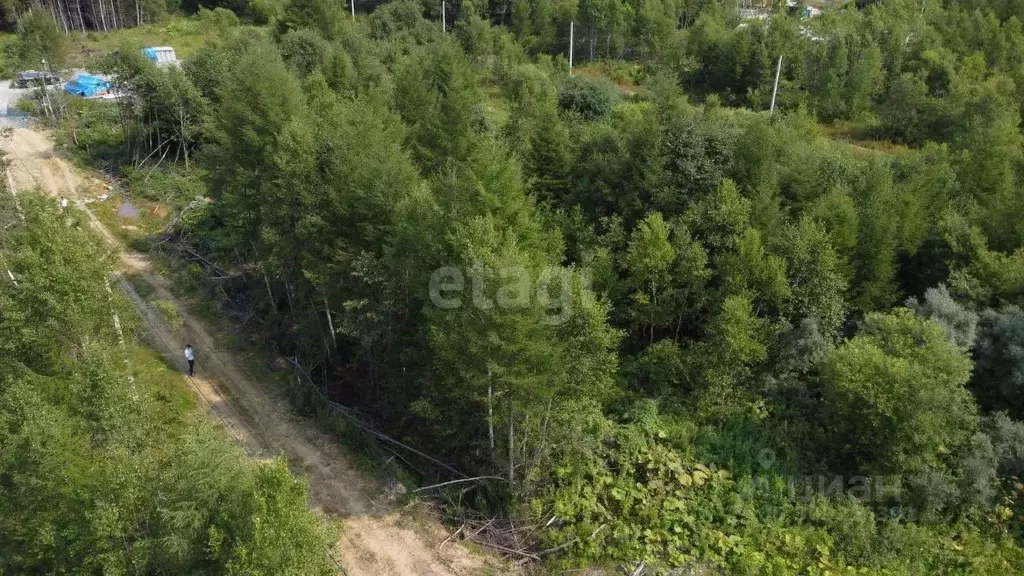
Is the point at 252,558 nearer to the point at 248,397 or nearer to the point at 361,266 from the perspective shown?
the point at 361,266

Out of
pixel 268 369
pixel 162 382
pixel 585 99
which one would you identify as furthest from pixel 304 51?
pixel 162 382

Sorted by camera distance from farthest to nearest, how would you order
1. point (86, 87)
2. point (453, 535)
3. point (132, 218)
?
1. point (86, 87)
2. point (132, 218)
3. point (453, 535)

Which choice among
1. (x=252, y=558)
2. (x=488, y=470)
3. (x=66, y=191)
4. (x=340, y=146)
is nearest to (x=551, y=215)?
(x=340, y=146)

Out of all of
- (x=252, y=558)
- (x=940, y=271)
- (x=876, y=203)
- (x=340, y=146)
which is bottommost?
(x=252, y=558)

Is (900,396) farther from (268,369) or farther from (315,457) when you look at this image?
(268,369)

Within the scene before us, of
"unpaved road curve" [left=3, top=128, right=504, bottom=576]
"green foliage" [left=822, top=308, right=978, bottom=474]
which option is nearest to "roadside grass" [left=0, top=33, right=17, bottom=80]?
"unpaved road curve" [left=3, top=128, right=504, bottom=576]

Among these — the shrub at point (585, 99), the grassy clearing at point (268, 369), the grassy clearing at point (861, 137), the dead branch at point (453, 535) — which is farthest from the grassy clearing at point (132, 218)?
the grassy clearing at point (861, 137)

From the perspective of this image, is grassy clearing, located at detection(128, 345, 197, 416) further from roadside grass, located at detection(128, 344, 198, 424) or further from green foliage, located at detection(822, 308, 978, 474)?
green foliage, located at detection(822, 308, 978, 474)
